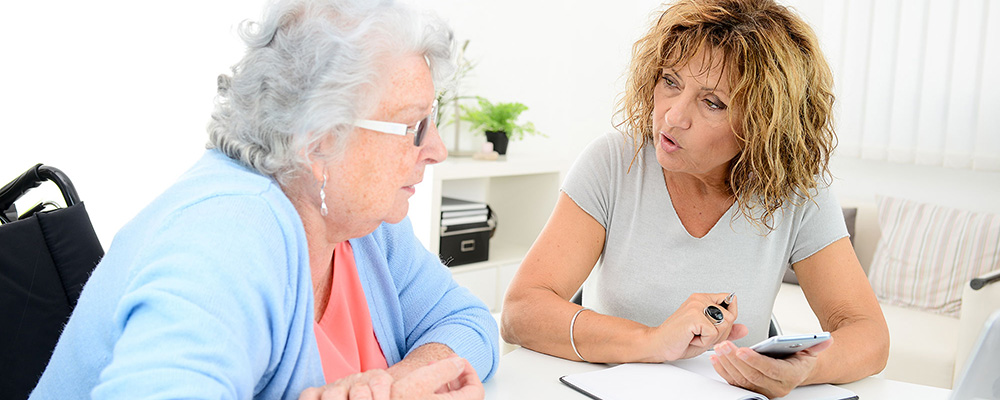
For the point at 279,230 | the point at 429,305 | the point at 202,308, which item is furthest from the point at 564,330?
the point at 202,308

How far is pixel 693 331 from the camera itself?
1.26 metres

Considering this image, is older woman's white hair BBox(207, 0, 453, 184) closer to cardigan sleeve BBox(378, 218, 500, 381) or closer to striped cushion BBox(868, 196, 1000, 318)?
cardigan sleeve BBox(378, 218, 500, 381)

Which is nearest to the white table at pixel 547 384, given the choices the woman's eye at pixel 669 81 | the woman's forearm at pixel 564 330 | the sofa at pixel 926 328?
the woman's forearm at pixel 564 330

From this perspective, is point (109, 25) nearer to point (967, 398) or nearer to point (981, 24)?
point (967, 398)

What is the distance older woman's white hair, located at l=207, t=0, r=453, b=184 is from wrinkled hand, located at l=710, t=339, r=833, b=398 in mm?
642

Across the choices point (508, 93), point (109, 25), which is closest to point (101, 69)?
point (109, 25)

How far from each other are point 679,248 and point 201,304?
3.40ft

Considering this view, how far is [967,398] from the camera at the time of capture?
0.88m

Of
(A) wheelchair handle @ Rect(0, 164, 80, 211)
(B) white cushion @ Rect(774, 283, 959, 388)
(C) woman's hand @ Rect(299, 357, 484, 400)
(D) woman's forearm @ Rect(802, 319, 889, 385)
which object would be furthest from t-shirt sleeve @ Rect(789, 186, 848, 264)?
(A) wheelchair handle @ Rect(0, 164, 80, 211)

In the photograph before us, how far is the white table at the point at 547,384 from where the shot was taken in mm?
1209

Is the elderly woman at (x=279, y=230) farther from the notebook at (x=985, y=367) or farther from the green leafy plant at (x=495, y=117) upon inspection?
the green leafy plant at (x=495, y=117)

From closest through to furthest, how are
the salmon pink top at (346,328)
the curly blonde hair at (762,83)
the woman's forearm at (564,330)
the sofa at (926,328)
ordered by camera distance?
the salmon pink top at (346,328) → the woman's forearm at (564,330) → the curly blonde hair at (762,83) → the sofa at (926,328)

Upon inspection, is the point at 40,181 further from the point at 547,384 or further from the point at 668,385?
the point at 668,385

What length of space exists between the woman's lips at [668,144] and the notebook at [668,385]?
0.40 m
